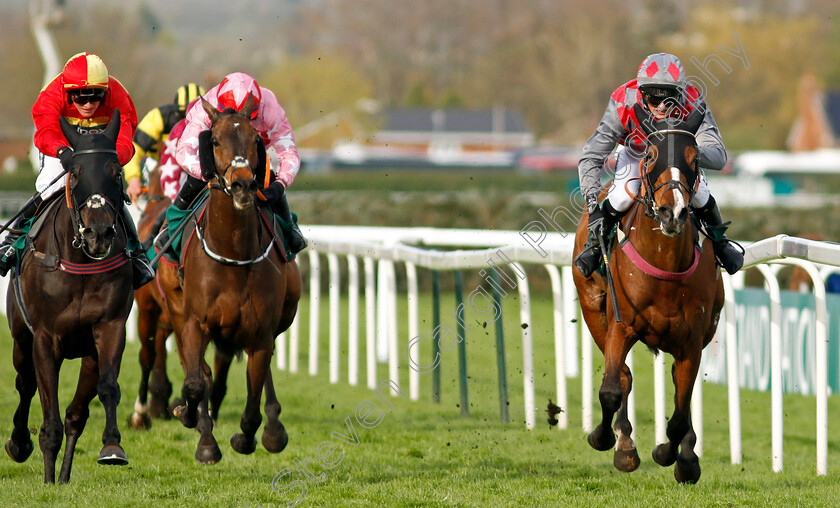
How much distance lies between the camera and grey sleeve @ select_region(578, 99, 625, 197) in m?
5.08

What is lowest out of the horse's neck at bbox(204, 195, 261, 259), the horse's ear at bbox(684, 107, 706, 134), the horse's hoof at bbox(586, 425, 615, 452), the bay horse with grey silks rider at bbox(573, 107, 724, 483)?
the horse's hoof at bbox(586, 425, 615, 452)

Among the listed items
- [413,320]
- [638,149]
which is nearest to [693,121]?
[638,149]

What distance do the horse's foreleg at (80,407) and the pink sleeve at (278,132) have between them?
3.97ft

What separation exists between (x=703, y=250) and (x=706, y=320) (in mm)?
302

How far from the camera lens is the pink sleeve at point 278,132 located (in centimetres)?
538

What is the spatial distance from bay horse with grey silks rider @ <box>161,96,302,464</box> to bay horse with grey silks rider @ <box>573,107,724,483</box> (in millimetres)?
1525

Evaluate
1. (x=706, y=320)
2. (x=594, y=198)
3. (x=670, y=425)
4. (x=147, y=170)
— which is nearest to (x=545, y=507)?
(x=670, y=425)

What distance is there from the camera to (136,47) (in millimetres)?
35375

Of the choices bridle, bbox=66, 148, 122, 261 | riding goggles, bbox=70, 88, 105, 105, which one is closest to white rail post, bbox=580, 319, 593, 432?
bridle, bbox=66, 148, 122, 261

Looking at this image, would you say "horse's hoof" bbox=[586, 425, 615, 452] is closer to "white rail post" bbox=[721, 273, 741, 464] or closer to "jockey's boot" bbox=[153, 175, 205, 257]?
"white rail post" bbox=[721, 273, 741, 464]

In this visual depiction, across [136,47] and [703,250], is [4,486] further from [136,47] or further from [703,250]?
[136,47]

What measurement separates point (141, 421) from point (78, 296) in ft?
6.30

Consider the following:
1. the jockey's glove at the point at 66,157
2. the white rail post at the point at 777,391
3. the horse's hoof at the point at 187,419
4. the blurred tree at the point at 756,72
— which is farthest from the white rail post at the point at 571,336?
the blurred tree at the point at 756,72

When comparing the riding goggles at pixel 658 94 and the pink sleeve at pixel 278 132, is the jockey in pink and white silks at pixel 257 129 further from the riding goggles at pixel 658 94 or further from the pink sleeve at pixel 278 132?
the riding goggles at pixel 658 94
